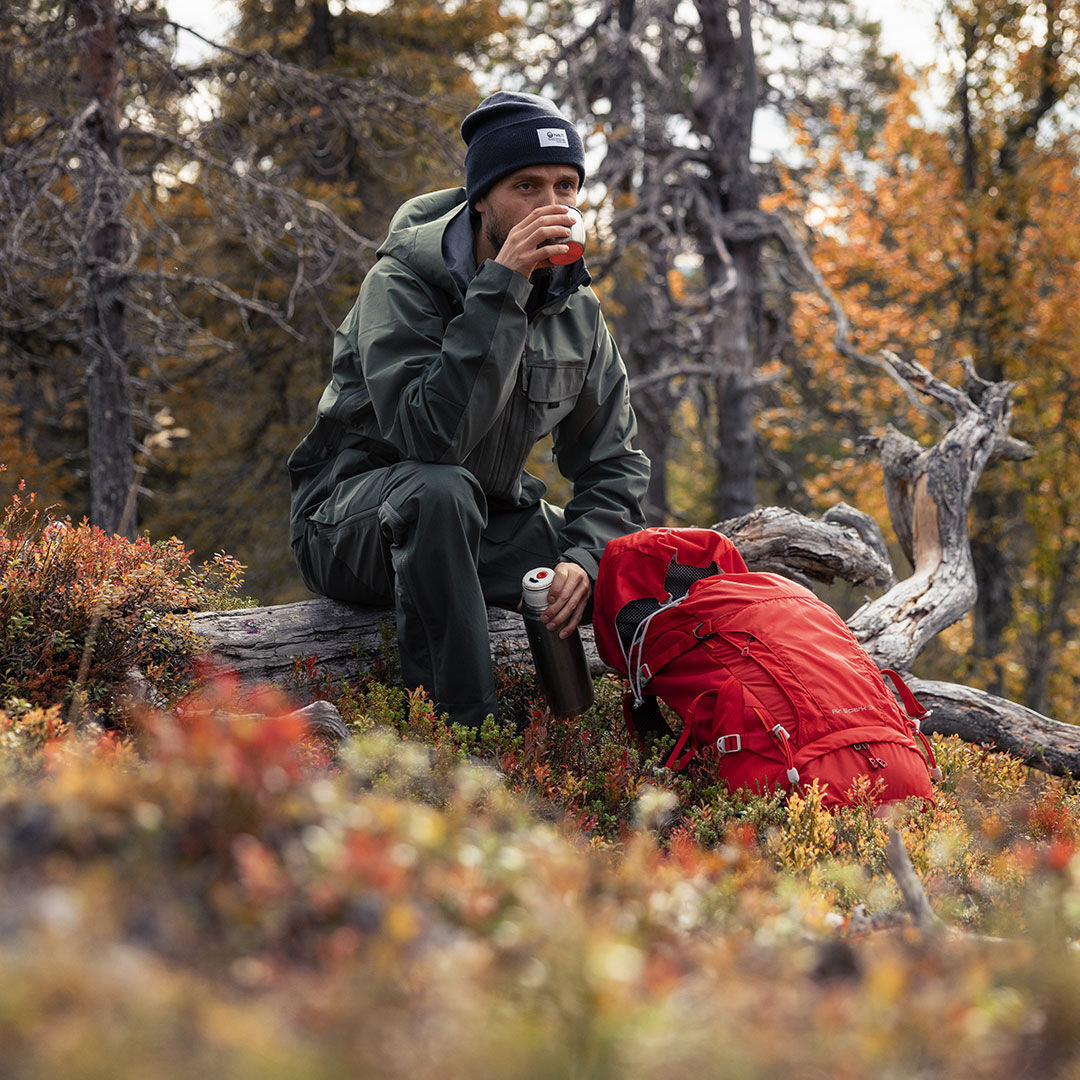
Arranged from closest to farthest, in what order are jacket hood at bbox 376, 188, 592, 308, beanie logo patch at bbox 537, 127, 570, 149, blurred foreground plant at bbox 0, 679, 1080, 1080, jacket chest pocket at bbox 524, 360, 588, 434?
blurred foreground plant at bbox 0, 679, 1080, 1080 < beanie logo patch at bbox 537, 127, 570, 149 < jacket hood at bbox 376, 188, 592, 308 < jacket chest pocket at bbox 524, 360, 588, 434

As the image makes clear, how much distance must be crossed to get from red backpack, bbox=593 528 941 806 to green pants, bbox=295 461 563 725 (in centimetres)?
56

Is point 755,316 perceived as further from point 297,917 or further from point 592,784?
point 297,917

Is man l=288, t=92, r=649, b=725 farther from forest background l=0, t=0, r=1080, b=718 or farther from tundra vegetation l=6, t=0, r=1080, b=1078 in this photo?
forest background l=0, t=0, r=1080, b=718

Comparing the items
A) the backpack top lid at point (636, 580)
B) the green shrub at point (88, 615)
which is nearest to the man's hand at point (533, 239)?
the backpack top lid at point (636, 580)

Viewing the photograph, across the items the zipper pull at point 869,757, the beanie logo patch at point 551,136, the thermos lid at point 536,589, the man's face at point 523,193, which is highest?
the beanie logo patch at point 551,136

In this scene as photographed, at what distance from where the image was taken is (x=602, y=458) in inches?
179

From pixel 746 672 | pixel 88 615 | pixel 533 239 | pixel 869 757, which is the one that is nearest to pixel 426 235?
pixel 533 239

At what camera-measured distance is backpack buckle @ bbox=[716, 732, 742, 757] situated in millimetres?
3490

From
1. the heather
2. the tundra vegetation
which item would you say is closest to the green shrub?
the tundra vegetation

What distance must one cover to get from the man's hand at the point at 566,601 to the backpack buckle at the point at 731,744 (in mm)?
727

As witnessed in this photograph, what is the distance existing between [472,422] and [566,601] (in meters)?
0.78

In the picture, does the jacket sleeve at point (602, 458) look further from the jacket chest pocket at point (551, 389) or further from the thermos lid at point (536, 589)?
the thermos lid at point (536, 589)

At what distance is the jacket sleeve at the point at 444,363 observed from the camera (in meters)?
3.61

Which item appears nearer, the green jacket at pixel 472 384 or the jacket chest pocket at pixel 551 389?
the green jacket at pixel 472 384
